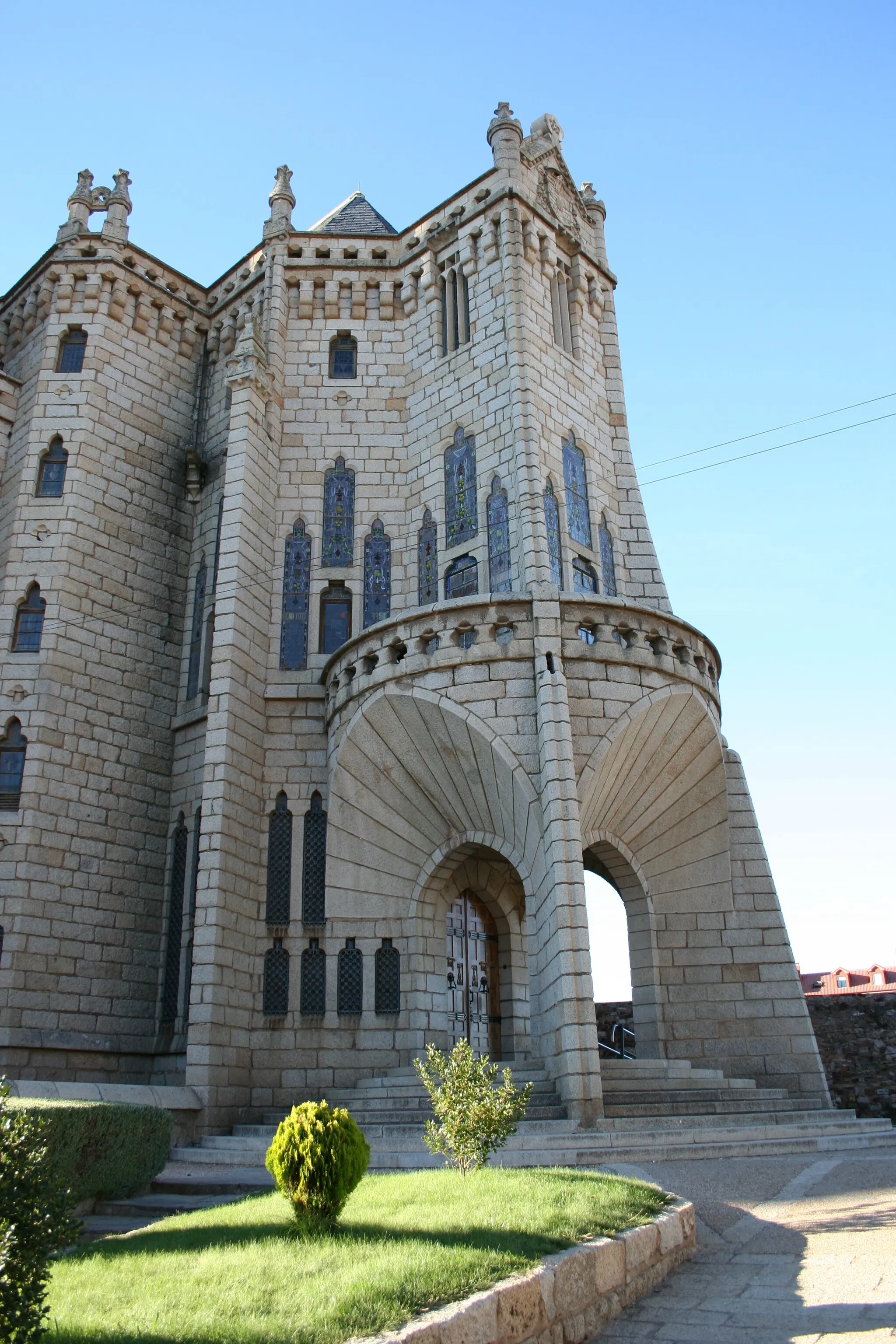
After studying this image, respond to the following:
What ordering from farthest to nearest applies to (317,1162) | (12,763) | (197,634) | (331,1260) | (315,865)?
(197,634) < (12,763) < (315,865) < (317,1162) < (331,1260)

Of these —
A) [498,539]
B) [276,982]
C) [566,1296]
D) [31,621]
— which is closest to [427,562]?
[498,539]

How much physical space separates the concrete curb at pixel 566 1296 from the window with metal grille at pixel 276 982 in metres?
9.39

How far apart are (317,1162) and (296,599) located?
12818 millimetres

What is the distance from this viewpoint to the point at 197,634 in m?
19.2

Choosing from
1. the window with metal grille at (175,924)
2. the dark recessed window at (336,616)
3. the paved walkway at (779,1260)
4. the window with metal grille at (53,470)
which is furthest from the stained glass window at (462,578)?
the paved walkway at (779,1260)

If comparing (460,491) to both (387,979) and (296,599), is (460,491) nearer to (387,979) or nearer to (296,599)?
(296,599)

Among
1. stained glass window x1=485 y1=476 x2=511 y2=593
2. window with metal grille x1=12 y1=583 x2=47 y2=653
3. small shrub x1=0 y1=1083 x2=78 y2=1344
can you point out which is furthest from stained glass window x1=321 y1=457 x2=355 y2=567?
small shrub x1=0 y1=1083 x2=78 y2=1344

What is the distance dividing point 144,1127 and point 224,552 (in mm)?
9644

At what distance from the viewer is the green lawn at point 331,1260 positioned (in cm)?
424

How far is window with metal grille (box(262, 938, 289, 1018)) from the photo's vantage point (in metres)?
15.3

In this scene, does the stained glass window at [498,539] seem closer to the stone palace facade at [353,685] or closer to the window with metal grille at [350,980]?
the stone palace facade at [353,685]

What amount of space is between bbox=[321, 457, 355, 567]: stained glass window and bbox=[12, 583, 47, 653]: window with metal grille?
4.87 m

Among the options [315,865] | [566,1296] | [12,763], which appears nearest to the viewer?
[566,1296]

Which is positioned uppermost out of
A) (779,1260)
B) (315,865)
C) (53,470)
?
(53,470)
